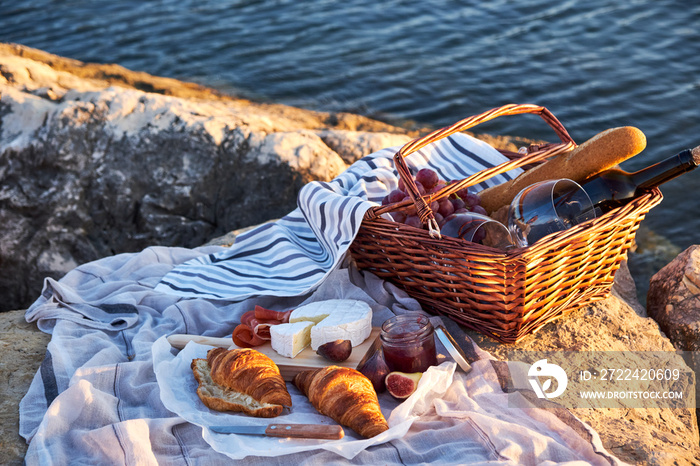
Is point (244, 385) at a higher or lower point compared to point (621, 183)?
lower

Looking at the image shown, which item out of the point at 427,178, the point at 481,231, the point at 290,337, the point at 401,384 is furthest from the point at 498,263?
the point at 290,337

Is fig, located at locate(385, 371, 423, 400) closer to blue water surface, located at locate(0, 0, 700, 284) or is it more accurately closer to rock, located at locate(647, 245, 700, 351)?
rock, located at locate(647, 245, 700, 351)

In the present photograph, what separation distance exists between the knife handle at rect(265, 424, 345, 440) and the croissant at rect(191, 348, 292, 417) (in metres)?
0.09

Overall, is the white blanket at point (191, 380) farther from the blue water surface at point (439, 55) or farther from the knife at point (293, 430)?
the blue water surface at point (439, 55)

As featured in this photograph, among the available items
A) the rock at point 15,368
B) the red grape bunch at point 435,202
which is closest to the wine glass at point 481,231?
the red grape bunch at point 435,202

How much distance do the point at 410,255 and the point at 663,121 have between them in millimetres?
4513

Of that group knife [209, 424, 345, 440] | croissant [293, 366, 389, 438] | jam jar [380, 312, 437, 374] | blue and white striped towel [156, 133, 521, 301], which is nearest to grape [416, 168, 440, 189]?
blue and white striped towel [156, 133, 521, 301]

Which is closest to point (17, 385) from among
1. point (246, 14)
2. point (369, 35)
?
point (369, 35)

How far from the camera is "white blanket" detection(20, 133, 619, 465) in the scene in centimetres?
166

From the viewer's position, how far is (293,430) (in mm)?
1654

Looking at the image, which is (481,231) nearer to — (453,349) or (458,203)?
(458,203)

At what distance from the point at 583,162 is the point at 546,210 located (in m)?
0.30

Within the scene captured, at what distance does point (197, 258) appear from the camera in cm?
303

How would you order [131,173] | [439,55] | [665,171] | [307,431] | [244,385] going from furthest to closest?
1. [439,55]
2. [131,173]
3. [665,171]
4. [244,385]
5. [307,431]
